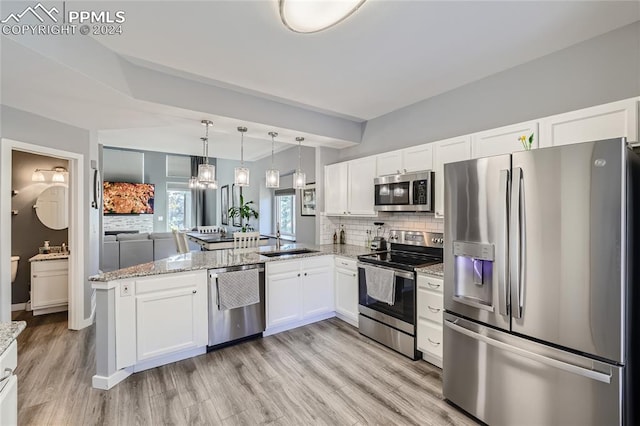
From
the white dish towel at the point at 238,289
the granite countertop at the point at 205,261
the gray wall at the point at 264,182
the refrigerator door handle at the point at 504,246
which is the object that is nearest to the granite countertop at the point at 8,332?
the granite countertop at the point at 205,261

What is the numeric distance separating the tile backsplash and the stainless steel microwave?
0.35 m

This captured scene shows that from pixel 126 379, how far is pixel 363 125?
4.13 m

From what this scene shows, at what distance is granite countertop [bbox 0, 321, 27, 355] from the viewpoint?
1.12m

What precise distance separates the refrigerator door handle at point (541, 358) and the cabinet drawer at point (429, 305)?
44cm

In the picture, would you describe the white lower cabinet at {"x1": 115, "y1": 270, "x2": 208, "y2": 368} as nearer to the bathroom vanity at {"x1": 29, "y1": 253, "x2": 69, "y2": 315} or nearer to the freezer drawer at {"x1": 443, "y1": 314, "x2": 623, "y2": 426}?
the freezer drawer at {"x1": 443, "y1": 314, "x2": 623, "y2": 426}

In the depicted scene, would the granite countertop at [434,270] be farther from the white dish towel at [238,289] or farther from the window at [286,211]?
the window at [286,211]

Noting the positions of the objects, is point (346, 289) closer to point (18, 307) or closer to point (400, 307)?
point (400, 307)

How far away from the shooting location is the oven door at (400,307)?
2836 millimetres

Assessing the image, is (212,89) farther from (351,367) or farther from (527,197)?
(351,367)

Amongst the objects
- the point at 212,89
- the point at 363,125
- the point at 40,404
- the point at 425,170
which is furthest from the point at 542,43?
the point at 40,404

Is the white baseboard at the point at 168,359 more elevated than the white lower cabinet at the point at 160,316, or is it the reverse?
the white lower cabinet at the point at 160,316

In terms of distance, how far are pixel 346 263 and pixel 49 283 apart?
4218 mm

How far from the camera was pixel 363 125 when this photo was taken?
170 inches

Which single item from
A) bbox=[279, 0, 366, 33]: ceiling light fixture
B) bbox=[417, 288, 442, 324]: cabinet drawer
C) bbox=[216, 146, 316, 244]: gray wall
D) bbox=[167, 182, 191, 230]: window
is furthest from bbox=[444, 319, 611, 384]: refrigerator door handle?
bbox=[167, 182, 191, 230]: window
